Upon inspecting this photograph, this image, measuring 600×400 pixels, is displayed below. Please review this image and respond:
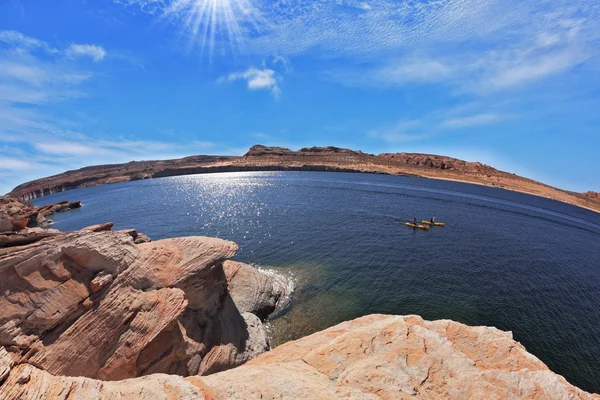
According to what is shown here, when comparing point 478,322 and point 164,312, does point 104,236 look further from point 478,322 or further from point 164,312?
point 478,322

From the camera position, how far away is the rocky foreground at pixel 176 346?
29.9ft

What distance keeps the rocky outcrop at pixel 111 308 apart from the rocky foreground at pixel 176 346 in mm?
52

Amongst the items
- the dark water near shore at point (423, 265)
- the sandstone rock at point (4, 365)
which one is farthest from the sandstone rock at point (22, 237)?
the dark water near shore at point (423, 265)

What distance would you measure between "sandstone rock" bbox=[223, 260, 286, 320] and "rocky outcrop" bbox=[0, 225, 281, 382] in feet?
18.4

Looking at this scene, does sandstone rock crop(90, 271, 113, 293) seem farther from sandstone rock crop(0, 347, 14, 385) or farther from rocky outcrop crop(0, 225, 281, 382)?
sandstone rock crop(0, 347, 14, 385)

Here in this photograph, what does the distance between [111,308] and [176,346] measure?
4142 millimetres

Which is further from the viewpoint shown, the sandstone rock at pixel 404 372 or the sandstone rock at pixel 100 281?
the sandstone rock at pixel 100 281

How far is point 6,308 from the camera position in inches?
469

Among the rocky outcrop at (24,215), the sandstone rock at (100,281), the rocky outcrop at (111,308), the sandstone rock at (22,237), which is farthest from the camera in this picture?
the rocky outcrop at (24,215)

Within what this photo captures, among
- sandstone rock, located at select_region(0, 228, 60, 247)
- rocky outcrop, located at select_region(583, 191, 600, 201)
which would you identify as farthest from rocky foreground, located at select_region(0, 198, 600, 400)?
rocky outcrop, located at select_region(583, 191, 600, 201)

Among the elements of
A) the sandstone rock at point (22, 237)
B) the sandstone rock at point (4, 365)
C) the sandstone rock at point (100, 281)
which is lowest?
the sandstone rock at point (4, 365)

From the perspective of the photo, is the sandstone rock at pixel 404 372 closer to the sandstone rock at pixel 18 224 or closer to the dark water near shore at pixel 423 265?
the dark water near shore at pixel 423 265

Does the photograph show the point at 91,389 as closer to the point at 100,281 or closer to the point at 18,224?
the point at 100,281

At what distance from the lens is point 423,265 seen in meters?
37.3
